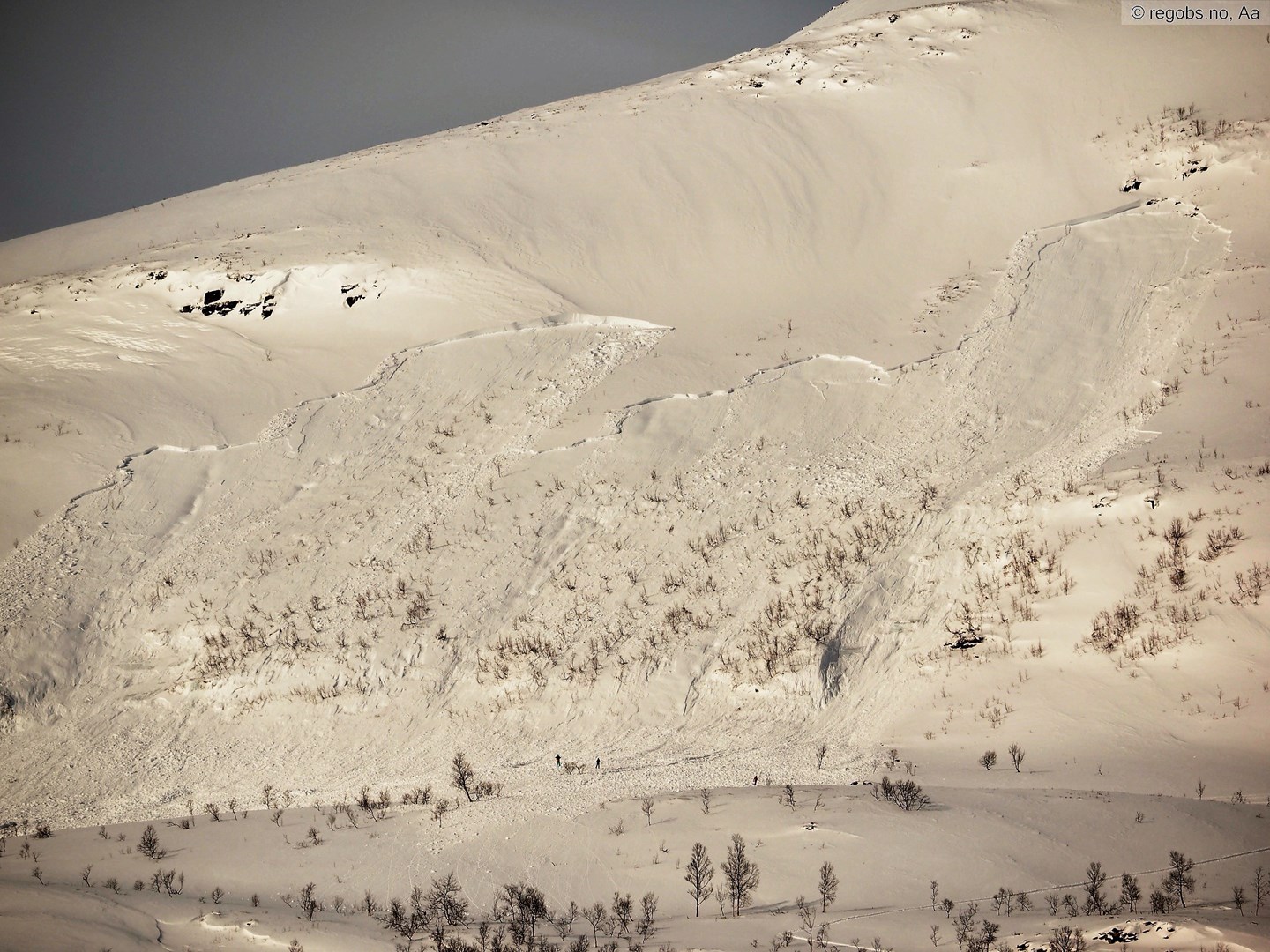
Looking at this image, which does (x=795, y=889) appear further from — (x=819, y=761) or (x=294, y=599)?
(x=294, y=599)

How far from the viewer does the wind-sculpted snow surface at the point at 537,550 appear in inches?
640

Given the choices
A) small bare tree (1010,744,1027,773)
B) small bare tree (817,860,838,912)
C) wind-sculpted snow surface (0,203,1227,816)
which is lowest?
small bare tree (817,860,838,912)

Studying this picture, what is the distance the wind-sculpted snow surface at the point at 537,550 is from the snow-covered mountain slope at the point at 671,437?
0.25 feet

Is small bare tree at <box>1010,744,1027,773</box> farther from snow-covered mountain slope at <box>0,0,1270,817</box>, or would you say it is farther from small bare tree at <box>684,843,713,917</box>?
small bare tree at <box>684,843,713,917</box>

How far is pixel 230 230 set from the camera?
Result: 28.3 meters

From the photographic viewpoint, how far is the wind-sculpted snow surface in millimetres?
16250

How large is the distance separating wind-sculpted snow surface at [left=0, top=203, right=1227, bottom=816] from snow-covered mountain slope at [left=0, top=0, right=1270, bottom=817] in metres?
0.08

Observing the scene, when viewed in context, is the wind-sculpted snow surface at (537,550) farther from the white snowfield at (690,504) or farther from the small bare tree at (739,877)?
the small bare tree at (739,877)

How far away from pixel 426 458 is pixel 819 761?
32.5 feet

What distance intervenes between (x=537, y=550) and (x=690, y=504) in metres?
2.81

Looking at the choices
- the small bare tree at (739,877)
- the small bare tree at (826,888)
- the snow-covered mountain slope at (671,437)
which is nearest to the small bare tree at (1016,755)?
the snow-covered mountain slope at (671,437)

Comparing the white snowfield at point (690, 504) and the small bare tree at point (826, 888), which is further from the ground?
the white snowfield at point (690, 504)

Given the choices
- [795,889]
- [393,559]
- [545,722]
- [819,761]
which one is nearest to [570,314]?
[393,559]

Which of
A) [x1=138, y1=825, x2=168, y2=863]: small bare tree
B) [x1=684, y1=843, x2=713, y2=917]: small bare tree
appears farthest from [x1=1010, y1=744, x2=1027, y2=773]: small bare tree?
[x1=138, y1=825, x2=168, y2=863]: small bare tree
